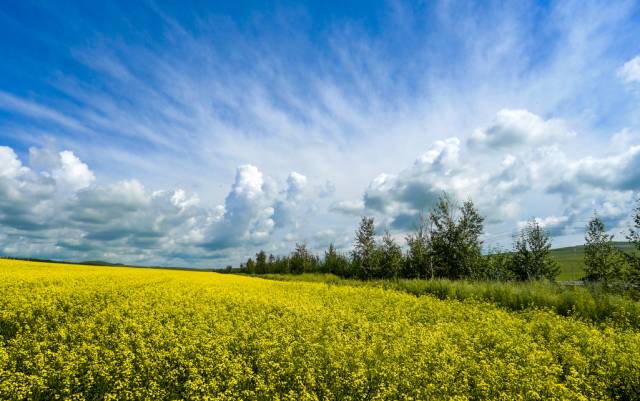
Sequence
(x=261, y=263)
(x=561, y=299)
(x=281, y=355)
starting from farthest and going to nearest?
(x=261, y=263), (x=561, y=299), (x=281, y=355)

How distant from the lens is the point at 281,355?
9359 mm

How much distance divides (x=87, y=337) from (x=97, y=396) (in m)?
3.31

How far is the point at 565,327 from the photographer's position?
43.6ft

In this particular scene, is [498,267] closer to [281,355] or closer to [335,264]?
[335,264]

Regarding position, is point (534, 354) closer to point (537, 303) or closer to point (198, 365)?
point (198, 365)

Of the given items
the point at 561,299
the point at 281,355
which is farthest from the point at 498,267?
the point at 281,355

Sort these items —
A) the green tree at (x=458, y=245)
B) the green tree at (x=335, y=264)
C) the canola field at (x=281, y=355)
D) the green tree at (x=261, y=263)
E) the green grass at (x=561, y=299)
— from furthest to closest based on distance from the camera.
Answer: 1. the green tree at (x=261, y=263)
2. the green tree at (x=335, y=264)
3. the green tree at (x=458, y=245)
4. the green grass at (x=561, y=299)
5. the canola field at (x=281, y=355)

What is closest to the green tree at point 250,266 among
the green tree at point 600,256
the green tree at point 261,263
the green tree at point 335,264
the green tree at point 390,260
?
the green tree at point 261,263

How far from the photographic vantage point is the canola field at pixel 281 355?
7.47 m

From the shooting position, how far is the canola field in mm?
7473

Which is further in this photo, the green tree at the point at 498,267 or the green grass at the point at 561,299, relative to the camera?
the green tree at the point at 498,267

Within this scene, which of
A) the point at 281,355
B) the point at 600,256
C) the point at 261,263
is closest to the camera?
the point at 281,355

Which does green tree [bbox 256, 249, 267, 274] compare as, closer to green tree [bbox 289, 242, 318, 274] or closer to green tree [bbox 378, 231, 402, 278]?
green tree [bbox 289, 242, 318, 274]

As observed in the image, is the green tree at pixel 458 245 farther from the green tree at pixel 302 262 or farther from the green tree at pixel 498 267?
the green tree at pixel 302 262
